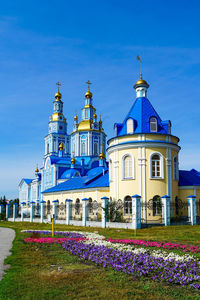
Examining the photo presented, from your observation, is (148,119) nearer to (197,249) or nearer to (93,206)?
(93,206)

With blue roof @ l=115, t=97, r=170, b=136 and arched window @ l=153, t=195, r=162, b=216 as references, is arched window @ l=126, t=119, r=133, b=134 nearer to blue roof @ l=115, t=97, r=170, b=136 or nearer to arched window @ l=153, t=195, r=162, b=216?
blue roof @ l=115, t=97, r=170, b=136

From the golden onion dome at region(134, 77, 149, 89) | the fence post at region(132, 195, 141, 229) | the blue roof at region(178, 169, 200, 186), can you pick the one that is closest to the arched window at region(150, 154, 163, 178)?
the blue roof at region(178, 169, 200, 186)

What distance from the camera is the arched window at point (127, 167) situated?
2113 cm

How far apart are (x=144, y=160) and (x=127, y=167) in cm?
131

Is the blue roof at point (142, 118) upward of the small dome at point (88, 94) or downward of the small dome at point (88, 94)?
downward

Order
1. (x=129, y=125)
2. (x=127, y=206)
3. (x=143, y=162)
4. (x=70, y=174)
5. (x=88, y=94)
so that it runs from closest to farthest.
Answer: (x=143, y=162) → (x=127, y=206) → (x=129, y=125) → (x=70, y=174) → (x=88, y=94)

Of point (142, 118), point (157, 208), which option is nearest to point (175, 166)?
point (157, 208)

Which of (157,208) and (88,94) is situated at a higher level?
(88,94)

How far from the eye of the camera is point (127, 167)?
21.3 m

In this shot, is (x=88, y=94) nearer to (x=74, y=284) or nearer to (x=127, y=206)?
(x=127, y=206)

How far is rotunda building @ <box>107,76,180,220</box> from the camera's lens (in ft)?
67.7

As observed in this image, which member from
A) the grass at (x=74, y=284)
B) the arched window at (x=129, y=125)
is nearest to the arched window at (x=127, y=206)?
the arched window at (x=129, y=125)

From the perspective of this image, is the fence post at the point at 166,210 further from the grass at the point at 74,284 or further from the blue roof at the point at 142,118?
the grass at the point at 74,284

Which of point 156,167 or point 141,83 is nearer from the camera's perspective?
point 156,167
